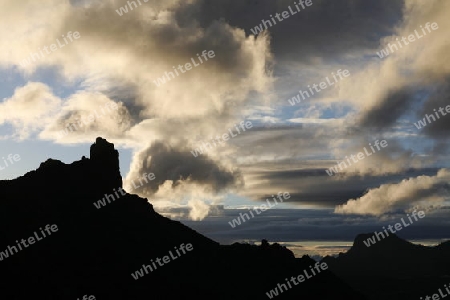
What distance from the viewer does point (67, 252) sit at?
172000mm

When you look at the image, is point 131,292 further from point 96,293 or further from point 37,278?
point 37,278

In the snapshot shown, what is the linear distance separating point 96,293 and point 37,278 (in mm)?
18843

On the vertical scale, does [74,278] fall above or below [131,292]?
above

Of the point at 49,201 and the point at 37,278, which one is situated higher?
the point at 49,201

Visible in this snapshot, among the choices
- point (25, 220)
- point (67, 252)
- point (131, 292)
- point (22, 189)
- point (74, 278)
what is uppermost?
point (22, 189)

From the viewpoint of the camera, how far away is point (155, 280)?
179 metres

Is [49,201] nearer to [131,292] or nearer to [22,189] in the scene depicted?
[22,189]

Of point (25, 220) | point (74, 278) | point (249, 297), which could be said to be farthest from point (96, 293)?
point (249, 297)

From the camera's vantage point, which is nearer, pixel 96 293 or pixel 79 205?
pixel 96 293

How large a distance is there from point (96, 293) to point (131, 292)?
12.9 meters

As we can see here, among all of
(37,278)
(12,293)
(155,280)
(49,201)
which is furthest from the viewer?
(49,201)

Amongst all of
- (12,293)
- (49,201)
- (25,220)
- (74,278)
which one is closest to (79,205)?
(49,201)

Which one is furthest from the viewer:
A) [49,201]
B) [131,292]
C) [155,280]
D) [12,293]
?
[49,201]

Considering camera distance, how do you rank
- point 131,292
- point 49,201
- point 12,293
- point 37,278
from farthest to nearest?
point 49,201 → point 131,292 → point 37,278 → point 12,293
